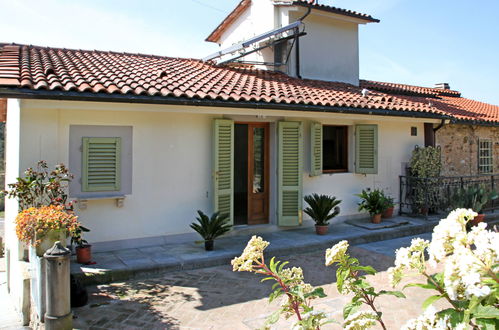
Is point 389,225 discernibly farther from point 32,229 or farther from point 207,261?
point 32,229

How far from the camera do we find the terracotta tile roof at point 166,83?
6.73 meters

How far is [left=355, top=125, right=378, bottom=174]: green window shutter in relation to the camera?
32.9 feet

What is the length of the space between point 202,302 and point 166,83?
4.43 metres

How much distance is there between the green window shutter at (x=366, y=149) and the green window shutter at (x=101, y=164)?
5.84 meters

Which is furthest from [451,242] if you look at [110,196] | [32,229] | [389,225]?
[389,225]

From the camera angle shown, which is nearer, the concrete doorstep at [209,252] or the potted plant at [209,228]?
the concrete doorstep at [209,252]

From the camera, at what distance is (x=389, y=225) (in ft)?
31.5

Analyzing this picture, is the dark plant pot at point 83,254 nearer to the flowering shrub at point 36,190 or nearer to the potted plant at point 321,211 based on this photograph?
the flowering shrub at point 36,190

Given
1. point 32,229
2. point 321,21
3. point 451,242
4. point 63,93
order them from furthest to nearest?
point 321,21
point 63,93
point 32,229
point 451,242

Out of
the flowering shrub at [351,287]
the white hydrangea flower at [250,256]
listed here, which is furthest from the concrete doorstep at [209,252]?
the flowering shrub at [351,287]

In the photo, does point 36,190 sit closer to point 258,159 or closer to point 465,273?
point 258,159

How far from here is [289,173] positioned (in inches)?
355

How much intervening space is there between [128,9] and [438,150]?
935 cm

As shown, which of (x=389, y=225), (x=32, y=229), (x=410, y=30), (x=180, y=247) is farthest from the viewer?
(x=410, y=30)
